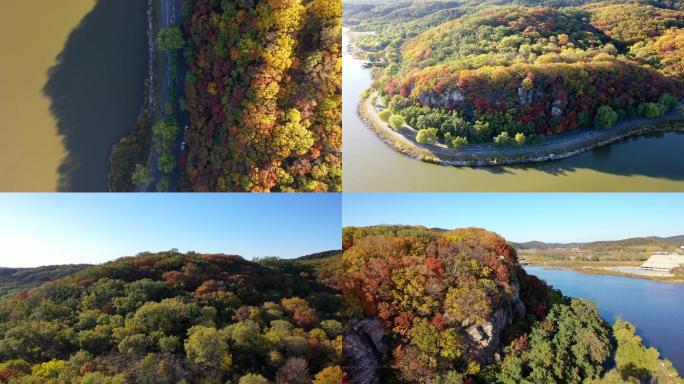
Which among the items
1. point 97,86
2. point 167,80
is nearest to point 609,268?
point 167,80

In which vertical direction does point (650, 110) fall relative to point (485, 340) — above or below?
above

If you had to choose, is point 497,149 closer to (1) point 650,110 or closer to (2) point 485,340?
(1) point 650,110

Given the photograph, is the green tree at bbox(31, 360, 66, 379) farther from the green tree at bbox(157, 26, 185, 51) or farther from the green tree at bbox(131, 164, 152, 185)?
the green tree at bbox(157, 26, 185, 51)

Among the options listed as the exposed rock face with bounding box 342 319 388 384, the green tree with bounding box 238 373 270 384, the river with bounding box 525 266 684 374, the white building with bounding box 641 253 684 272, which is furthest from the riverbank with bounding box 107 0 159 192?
the white building with bounding box 641 253 684 272

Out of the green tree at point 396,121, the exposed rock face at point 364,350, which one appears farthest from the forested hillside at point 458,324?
the green tree at point 396,121

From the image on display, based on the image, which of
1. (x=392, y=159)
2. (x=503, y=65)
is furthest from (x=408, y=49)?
(x=392, y=159)

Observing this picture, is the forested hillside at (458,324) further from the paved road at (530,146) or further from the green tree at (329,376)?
the paved road at (530,146)
